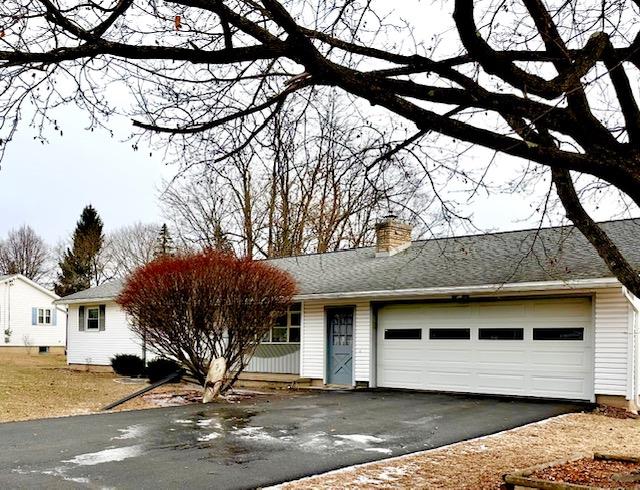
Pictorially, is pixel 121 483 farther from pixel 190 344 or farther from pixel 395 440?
pixel 190 344

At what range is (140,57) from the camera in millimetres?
4922

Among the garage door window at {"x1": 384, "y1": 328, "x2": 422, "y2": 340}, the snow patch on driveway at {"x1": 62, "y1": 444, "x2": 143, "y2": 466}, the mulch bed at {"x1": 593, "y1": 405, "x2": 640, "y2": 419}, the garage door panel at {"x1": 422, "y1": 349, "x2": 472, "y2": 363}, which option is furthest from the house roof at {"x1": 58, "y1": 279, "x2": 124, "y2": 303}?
the mulch bed at {"x1": 593, "y1": 405, "x2": 640, "y2": 419}

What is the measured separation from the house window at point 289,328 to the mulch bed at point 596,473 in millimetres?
12079

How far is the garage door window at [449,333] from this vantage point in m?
15.7

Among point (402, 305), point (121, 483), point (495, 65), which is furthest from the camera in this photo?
point (402, 305)

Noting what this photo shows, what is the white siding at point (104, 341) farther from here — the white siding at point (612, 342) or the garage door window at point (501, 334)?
the white siding at point (612, 342)

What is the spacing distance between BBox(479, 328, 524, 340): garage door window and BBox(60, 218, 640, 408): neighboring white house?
0.08ft

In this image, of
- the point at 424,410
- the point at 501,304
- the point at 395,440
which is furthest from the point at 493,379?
the point at 395,440

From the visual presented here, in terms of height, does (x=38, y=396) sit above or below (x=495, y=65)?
below

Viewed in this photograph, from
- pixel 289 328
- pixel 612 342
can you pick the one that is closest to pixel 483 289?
pixel 612 342

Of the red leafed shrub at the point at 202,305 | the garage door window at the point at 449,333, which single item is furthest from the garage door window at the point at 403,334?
the red leafed shrub at the point at 202,305

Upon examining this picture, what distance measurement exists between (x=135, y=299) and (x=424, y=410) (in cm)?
699

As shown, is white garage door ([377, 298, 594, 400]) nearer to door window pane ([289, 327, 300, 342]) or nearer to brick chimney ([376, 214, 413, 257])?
door window pane ([289, 327, 300, 342])

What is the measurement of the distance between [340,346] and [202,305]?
484cm
